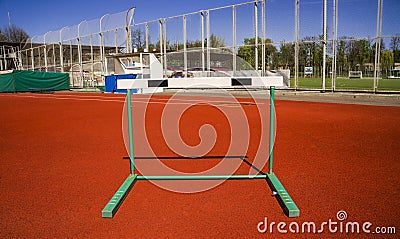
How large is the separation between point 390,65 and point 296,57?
5.60m

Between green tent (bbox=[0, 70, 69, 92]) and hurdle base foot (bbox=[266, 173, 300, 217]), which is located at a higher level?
green tent (bbox=[0, 70, 69, 92])

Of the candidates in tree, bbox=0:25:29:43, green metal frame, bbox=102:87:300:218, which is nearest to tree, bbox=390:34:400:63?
green metal frame, bbox=102:87:300:218

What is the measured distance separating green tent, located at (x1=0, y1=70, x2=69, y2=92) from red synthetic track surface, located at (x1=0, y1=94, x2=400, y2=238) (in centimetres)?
2655

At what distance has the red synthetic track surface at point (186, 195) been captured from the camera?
2963 millimetres

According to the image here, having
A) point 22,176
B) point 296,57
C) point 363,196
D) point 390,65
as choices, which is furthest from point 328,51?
point 22,176

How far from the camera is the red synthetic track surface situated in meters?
2.96

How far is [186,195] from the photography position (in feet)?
12.2

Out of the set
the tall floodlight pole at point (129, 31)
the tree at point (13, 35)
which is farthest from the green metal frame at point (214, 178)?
the tree at point (13, 35)
